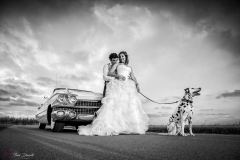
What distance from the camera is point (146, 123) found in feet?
19.3

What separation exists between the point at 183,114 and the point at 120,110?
190cm

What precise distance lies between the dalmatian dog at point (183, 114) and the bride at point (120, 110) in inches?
39.4

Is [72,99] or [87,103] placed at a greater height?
[72,99]

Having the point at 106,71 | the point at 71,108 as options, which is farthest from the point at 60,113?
the point at 106,71

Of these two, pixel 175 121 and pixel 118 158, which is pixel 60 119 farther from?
pixel 118 158

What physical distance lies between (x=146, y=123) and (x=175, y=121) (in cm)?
Result: 107

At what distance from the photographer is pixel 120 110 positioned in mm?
Result: 5586

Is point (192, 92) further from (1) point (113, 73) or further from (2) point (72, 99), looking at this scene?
(2) point (72, 99)

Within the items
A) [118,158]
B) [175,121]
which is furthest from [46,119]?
[118,158]

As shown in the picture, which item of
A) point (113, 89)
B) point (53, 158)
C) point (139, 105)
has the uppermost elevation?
point (113, 89)

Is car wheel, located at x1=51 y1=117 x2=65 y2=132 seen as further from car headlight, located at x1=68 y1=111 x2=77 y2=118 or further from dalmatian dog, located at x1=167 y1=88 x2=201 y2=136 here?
dalmatian dog, located at x1=167 y1=88 x2=201 y2=136

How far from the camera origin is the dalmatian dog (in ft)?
16.2

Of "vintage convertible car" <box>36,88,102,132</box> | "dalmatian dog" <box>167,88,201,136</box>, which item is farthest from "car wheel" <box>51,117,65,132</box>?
"dalmatian dog" <box>167,88,201,136</box>

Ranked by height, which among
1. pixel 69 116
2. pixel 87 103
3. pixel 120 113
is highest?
pixel 87 103
